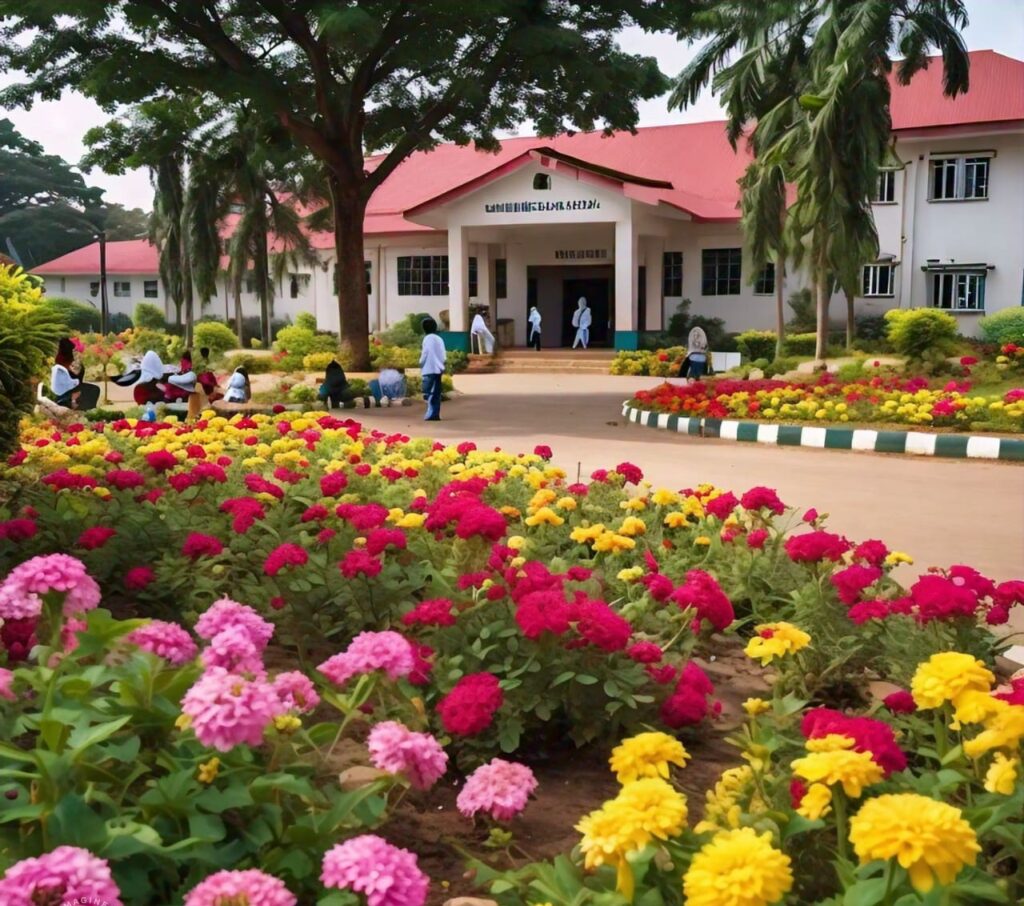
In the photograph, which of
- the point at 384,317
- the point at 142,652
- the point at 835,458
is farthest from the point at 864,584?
the point at 384,317

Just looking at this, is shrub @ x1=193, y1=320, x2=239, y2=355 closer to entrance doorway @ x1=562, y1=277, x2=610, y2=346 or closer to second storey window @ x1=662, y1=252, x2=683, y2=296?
entrance doorway @ x1=562, y1=277, x2=610, y2=346

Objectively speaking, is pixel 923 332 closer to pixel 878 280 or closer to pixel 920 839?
pixel 878 280

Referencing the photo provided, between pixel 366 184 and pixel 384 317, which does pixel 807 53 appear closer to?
pixel 366 184

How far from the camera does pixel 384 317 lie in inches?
1399

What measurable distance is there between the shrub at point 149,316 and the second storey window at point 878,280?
30785 millimetres

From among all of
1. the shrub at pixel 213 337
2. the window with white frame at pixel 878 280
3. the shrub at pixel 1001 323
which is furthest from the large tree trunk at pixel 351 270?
the window with white frame at pixel 878 280

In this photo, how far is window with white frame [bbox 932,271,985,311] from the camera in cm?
2917

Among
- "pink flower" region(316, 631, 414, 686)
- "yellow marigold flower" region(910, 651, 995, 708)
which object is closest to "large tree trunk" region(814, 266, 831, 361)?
"yellow marigold flower" region(910, 651, 995, 708)

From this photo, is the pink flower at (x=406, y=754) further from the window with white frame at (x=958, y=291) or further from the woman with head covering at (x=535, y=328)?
the window with white frame at (x=958, y=291)

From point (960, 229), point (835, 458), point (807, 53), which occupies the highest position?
point (807, 53)

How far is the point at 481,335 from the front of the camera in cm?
3020

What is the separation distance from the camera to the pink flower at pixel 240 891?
1705 millimetres

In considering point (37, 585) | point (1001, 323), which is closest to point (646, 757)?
point (37, 585)

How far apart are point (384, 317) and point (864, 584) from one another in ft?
107
